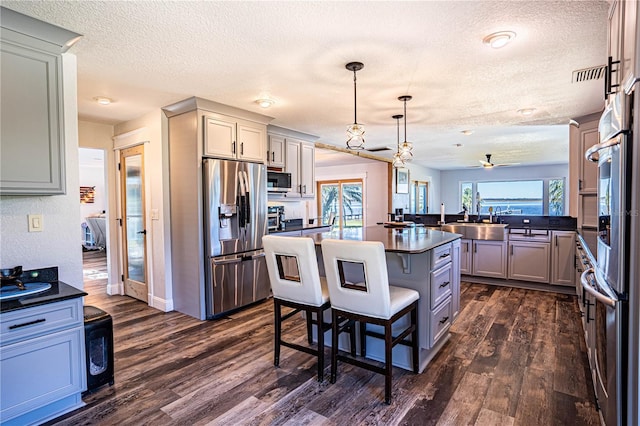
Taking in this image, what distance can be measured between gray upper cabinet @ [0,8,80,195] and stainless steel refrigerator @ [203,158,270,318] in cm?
155

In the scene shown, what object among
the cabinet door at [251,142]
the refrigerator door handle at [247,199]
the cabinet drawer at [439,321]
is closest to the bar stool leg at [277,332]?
the cabinet drawer at [439,321]

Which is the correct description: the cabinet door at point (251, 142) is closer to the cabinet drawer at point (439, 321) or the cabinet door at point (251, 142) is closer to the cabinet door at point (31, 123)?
the cabinet door at point (31, 123)

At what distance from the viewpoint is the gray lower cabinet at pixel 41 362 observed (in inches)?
71.4

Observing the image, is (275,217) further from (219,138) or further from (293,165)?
(219,138)

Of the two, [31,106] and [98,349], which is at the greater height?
[31,106]

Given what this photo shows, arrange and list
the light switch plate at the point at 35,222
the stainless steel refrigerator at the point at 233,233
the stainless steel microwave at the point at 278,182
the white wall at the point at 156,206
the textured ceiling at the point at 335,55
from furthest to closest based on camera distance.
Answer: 1. the stainless steel microwave at the point at 278,182
2. the white wall at the point at 156,206
3. the stainless steel refrigerator at the point at 233,233
4. the light switch plate at the point at 35,222
5. the textured ceiling at the point at 335,55

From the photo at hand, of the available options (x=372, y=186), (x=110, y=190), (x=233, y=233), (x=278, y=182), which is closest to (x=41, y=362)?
(x=233, y=233)

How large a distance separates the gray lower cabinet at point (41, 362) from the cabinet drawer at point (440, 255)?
93.9 inches

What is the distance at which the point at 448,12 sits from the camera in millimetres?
1933

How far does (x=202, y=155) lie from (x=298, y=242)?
190 centimetres

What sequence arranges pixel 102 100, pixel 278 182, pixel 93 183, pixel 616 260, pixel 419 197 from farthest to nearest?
pixel 419 197, pixel 93 183, pixel 278 182, pixel 102 100, pixel 616 260

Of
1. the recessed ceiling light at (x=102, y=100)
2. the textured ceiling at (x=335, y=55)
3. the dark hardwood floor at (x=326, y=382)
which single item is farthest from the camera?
the recessed ceiling light at (x=102, y=100)

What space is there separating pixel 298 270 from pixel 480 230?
3.74 metres

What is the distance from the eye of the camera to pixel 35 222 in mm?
2320
